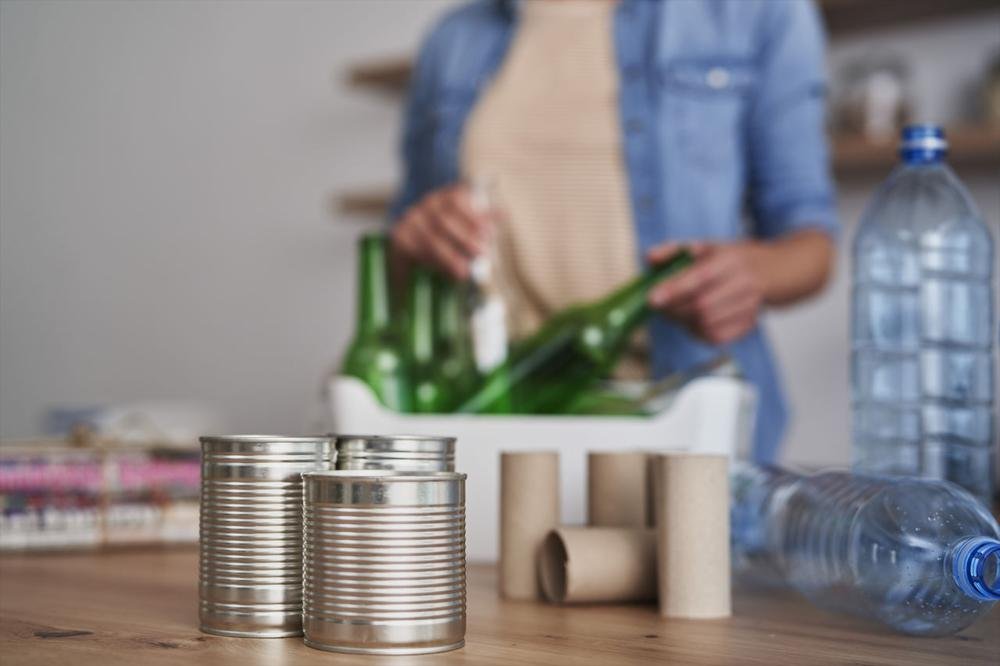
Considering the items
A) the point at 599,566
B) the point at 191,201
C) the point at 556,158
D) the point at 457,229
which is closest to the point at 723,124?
the point at 556,158

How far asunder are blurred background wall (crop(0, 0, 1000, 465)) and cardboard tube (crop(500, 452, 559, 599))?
2.23m

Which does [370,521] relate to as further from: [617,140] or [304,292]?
[304,292]

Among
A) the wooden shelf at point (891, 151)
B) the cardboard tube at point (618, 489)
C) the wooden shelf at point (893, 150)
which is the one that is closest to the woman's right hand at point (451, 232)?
the cardboard tube at point (618, 489)

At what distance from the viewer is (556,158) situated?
145 cm

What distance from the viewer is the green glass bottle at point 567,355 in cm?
95

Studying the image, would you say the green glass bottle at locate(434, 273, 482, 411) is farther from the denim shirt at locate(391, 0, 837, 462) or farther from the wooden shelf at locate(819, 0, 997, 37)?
the wooden shelf at locate(819, 0, 997, 37)

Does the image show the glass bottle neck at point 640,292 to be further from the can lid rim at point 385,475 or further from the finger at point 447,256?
the can lid rim at point 385,475

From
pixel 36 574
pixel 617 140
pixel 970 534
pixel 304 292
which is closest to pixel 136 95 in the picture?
pixel 304 292

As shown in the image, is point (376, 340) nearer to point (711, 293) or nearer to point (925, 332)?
point (711, 293)

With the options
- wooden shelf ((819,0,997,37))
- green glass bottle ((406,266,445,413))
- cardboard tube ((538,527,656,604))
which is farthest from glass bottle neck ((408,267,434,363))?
wooden shelf ((819,0,997,37))

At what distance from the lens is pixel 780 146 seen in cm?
145

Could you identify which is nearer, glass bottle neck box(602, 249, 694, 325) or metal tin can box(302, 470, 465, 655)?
metal tin can box(302, 470, 465, 655)

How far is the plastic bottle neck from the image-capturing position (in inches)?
20.6

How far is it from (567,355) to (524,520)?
30 cm
